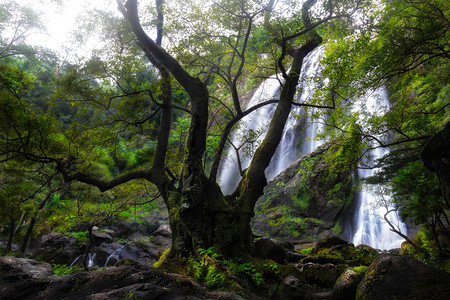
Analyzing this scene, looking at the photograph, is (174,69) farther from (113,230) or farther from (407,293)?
(113,230)

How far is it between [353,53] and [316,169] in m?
7.73

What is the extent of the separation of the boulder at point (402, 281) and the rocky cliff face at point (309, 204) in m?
8.38

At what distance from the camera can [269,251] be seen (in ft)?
20.9

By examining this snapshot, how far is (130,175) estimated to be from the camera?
657 cm

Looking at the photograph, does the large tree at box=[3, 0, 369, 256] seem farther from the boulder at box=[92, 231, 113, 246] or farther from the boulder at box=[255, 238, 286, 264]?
the boulder at box=[92, 231, 113, 246]

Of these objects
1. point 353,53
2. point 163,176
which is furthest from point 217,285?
point 353,53

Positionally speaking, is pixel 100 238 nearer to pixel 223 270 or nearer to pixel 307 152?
pixel 223 270

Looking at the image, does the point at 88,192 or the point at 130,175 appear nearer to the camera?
the point at 130,175

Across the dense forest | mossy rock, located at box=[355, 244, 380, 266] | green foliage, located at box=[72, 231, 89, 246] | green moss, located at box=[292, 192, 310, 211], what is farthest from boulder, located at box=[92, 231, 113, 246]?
mossy rock, located at box=[355, 244, 380, 266]

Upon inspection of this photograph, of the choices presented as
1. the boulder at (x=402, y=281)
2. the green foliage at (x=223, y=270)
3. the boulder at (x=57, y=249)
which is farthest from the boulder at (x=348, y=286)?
the boulder at (x=57, y=249)

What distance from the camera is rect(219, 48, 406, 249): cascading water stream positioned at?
10.5m

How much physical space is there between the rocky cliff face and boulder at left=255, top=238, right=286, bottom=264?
5863 millimetres

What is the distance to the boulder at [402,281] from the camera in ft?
10.3

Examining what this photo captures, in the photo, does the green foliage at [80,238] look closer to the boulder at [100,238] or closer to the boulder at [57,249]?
the boulder at [57,249]
